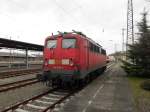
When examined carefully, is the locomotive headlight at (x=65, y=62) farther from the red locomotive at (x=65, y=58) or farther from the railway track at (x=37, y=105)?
the railway track at (x=37, y=105)

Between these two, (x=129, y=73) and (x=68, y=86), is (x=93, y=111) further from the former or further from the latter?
(x=129, y=73)

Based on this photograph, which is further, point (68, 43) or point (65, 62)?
point (68, 43)

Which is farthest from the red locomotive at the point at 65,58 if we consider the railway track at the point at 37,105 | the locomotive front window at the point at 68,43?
the railway track at the point at 37,105

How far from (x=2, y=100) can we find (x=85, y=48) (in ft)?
20.9

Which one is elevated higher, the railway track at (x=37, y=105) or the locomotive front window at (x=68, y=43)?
the locomotive front window at (x=68, y=43)

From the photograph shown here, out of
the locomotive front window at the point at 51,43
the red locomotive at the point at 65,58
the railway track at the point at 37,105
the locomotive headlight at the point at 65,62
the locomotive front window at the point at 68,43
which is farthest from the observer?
the locomotive front window at the point at 51,43

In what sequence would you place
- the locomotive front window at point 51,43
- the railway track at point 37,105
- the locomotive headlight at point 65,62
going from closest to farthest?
the railway track at point 37,105
the locomotive headlight at point 65,62
the locomotive front window at point 51,43

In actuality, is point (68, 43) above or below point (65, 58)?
above

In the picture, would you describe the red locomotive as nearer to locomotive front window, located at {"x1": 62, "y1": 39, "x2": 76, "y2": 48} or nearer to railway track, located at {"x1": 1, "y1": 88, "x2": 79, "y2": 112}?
locomotive front window, located at {"x1": 62, "y1": 39, "x2": 76, "y2": 48}

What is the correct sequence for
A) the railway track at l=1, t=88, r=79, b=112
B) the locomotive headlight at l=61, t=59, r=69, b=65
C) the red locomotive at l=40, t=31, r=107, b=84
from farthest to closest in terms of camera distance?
the locomotive headlight at l=61, t=59, r=69, b=65 < the red locomotive at l=40, t=31, r=107, b=84 < the railway track at l=1, t=88, r=79, b=112

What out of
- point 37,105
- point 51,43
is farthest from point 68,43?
point 37,105

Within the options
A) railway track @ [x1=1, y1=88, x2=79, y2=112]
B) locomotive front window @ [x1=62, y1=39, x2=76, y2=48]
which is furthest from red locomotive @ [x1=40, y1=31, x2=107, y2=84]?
railway track @ [x1=1, y1=88, x2=79, y2=112]

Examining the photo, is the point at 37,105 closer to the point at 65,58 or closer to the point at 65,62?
the point at 65,62

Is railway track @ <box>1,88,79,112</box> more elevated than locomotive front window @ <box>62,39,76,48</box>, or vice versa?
locomotive front window @ <box>62,39,76,48</box>
